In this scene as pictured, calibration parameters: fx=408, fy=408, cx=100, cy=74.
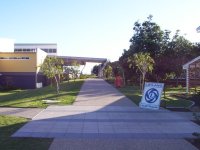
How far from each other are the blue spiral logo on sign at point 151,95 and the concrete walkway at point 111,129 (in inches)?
52.6

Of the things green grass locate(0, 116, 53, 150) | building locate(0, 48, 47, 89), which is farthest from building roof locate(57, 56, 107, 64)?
green grass locate(0, 116, 53, 150)

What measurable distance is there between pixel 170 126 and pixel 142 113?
3.92m

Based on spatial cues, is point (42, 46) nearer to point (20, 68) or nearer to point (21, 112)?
point (20, 68)

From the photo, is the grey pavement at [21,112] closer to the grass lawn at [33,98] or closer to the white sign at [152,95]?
the grass lawn at [33,98]

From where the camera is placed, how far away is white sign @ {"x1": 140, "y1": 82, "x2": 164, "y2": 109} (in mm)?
18453

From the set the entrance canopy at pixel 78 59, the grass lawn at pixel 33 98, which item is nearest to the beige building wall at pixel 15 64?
the entrance canopy at pixel 78 59

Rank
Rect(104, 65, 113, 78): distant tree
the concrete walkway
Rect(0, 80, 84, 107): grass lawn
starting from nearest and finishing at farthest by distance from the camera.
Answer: the concrete walkway → Rect(0, 80, 84, 107): grass lawn → Rect(104, 65, 113, 78): distant tree

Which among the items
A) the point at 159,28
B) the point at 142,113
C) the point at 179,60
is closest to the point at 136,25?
the point at 159,28

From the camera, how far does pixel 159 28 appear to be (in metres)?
46.2

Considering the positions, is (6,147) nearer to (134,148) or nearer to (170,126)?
(134,148)

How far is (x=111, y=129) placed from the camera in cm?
1242

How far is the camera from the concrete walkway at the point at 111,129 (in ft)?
32.9

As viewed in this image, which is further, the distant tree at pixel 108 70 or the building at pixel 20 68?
the distant tree at pixel 108 70

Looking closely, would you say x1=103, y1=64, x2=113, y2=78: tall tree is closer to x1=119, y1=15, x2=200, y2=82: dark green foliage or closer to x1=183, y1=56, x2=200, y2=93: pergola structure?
x1=119, y1=15, x2=200, y2=82: dark green foliage
